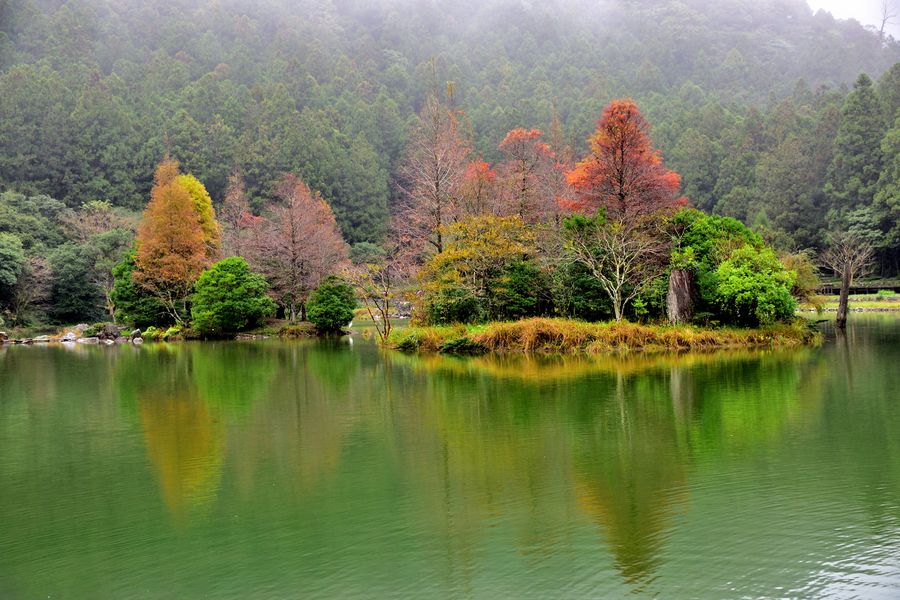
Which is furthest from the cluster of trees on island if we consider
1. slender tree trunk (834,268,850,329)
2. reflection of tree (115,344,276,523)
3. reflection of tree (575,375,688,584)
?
reflection of tree (575,375,688,584)

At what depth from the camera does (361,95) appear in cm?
8888

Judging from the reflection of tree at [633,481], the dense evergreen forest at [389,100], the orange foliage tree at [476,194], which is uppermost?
the dense evergreen forest at [389,100]

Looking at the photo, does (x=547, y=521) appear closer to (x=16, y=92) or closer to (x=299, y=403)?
(x=299, y=403)

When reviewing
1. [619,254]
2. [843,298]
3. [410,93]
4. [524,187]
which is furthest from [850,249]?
[410,93]

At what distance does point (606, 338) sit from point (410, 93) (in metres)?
82.0

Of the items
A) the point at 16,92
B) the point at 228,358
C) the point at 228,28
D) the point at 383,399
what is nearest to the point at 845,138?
the point at 228,358

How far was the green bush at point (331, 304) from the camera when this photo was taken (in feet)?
104

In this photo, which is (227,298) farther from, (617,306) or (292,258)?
(617,306)

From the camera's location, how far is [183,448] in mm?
9258

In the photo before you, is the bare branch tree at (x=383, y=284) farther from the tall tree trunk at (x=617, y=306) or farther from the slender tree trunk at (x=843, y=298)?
the slender tree trunk at (x=843, y=298)

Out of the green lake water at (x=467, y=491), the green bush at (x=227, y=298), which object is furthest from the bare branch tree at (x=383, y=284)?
the green lake water at (x=467, y=491)

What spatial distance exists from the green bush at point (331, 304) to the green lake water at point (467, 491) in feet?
57.9

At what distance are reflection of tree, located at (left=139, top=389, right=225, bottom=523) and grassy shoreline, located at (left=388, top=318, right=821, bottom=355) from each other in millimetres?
9124

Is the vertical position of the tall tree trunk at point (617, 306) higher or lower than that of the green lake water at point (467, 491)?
higher
